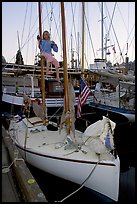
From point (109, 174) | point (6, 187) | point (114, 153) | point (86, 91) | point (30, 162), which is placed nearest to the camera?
point (6, 187)

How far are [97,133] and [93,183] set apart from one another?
1.04 meters

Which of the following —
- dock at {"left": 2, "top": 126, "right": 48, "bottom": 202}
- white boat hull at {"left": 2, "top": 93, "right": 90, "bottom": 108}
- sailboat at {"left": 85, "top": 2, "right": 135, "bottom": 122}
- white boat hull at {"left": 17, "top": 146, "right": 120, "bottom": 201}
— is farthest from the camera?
white boat hull at {"left": 2, "top": 93, "right": 90, "bottom": 108}

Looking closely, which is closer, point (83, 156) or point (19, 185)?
point (19, 185)

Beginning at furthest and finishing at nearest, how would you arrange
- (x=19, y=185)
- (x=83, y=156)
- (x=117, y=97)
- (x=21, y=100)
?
1. (x=21, y=100)
2. (x=117, y=97)
3. (x=83, y=156)
4. (x=19, y=185)

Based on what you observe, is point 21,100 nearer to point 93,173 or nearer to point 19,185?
point 19,185

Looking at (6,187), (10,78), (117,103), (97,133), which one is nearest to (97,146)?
(97,133)

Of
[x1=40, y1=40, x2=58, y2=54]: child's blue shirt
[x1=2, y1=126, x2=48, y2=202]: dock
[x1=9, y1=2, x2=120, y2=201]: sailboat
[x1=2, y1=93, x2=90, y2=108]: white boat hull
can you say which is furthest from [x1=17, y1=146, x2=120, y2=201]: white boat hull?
[x1=2, y1=93, x2=90, y2=108]: white boat hull

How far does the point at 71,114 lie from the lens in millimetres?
5434

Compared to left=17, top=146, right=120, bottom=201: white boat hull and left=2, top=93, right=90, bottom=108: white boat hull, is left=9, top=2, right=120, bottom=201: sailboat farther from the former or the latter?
left=2, top=93, right=90, bottom=108: white boat hull

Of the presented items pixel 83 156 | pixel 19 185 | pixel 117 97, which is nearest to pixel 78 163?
pixel 83 156

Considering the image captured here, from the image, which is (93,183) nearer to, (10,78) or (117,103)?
(117,103)

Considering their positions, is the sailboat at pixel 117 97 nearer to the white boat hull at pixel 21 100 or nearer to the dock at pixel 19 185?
the white boat hull at pixel 21 100

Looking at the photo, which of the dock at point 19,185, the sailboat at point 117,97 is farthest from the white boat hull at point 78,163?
the sailboat at point 117,97

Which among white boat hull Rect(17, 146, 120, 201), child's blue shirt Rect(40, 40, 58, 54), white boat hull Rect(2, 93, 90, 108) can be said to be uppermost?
child's blue shirt Rect(40, 40, 58, 54)
